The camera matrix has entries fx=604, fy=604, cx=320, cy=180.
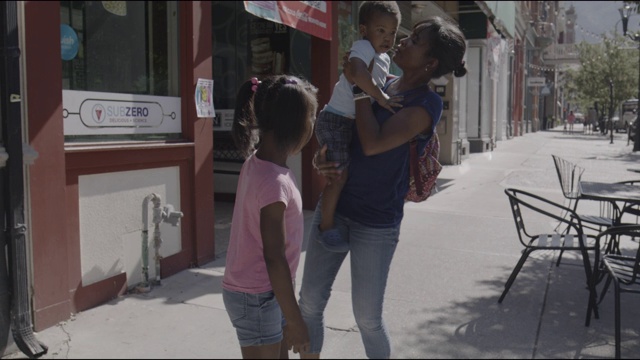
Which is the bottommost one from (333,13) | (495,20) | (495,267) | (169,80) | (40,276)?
(495,267)

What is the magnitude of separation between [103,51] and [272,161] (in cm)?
312

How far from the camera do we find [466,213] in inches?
339

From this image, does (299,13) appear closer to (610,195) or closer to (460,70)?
(610,195)

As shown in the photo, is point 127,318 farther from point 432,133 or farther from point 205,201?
point 432,133

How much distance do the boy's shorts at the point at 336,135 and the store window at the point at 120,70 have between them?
2252 millimetres

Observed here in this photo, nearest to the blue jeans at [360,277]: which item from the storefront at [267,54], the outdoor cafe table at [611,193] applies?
the outdoor cafe table at [611,193]

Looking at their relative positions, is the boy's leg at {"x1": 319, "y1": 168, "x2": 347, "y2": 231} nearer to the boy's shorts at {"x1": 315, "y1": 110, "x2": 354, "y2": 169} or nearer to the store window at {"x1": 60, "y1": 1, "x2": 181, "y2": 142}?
the boy's shorts at {"x1": 315, "y1": 110, "x2": 354, "y2": 169}

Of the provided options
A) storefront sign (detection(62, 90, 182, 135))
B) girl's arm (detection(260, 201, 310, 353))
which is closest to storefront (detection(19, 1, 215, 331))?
storefront sign (detection(62, 90, 182, 135))

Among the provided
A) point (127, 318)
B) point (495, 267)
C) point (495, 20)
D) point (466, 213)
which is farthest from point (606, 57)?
point (127, 318)

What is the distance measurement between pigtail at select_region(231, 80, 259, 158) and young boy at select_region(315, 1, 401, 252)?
0.44 m

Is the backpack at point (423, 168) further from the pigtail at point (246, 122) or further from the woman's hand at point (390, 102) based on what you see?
the pigtail at point (246, 122)

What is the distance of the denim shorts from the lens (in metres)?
2.26

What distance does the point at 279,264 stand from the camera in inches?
82.1

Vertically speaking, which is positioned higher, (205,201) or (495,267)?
(205,201)
